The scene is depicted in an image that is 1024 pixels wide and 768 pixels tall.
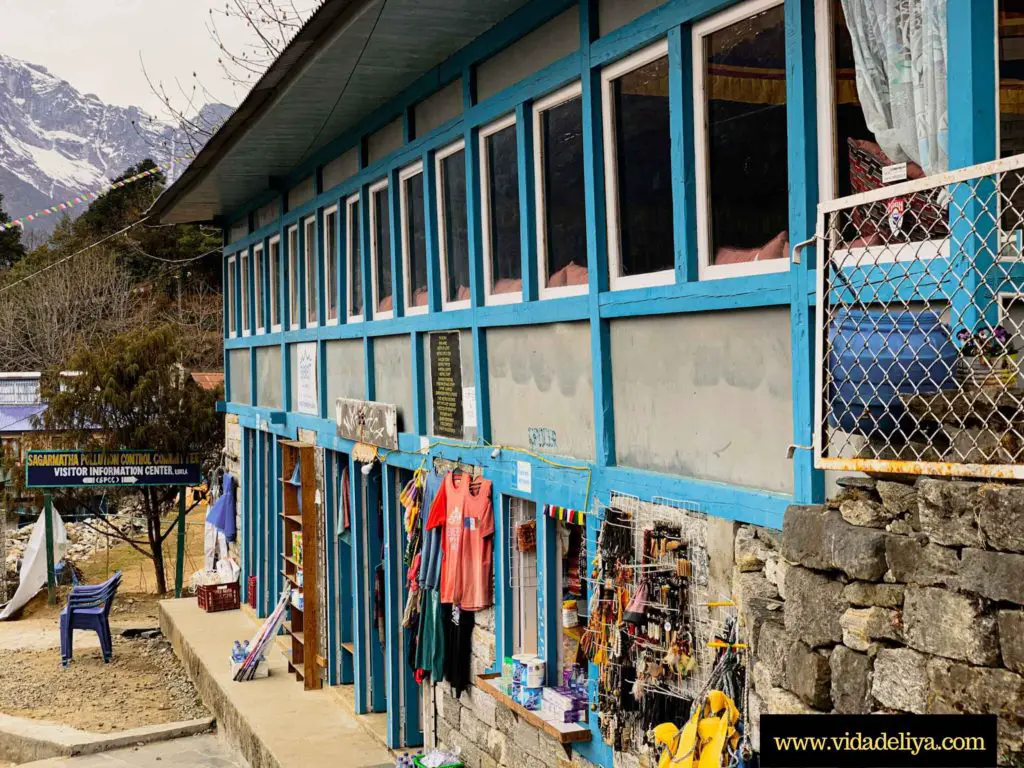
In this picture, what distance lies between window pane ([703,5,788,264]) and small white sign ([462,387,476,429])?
3306 mm

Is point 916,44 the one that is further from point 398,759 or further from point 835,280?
point 398,759

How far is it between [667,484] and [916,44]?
2.54 metres

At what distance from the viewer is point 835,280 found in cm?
468

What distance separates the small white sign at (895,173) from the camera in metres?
4.77

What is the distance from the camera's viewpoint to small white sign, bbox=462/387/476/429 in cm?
910

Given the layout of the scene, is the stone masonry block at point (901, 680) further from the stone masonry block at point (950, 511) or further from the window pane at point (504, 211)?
the window pane at point (504, 211)

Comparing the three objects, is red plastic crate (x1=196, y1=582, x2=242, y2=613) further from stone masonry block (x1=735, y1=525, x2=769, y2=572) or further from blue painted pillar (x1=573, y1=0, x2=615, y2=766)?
stone masonry block (x1=735, y1=525, x2=769, y2=572)

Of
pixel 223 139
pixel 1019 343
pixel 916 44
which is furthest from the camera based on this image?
pixel 223 139

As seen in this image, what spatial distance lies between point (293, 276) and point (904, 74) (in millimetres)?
10816

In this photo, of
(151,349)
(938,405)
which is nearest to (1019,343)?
(938,405)

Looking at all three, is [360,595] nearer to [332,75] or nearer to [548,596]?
[548,596]

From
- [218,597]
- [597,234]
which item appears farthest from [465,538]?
[218,597]

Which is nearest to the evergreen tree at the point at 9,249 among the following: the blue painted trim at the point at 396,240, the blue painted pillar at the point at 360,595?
the blue painted pillar at the point at 360,595

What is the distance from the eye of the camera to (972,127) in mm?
4332
